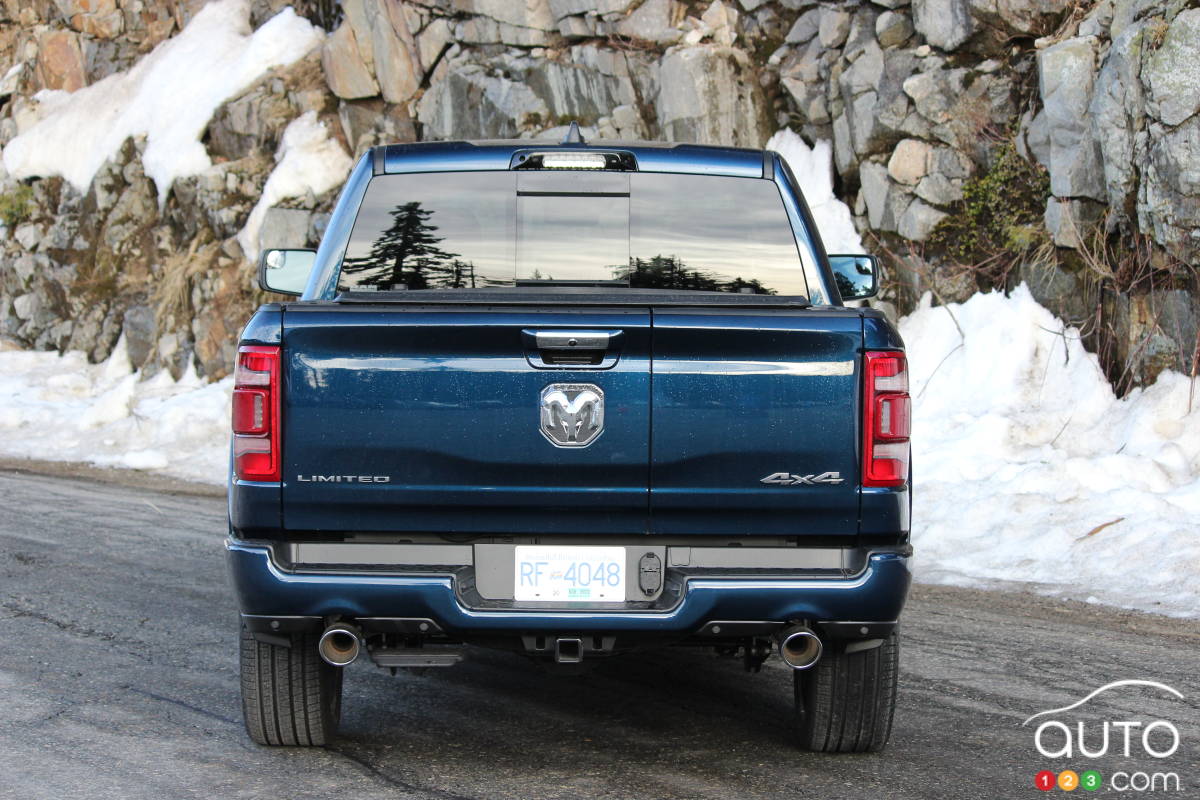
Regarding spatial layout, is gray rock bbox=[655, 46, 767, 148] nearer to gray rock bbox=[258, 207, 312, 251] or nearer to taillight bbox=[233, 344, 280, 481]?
gray rock bbox=[258, 207, 312, 251]

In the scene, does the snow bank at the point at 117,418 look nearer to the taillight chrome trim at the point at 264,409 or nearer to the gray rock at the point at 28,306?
the gray rock at the point at 28,306

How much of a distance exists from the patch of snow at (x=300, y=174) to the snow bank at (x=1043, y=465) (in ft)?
29.8

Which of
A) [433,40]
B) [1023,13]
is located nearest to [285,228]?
[433,40]

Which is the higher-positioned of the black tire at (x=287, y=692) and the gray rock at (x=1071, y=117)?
the gray rock at (x=1071, y=117)

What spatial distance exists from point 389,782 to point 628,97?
535 inches

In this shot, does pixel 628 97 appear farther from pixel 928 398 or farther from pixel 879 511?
pixel 879 511

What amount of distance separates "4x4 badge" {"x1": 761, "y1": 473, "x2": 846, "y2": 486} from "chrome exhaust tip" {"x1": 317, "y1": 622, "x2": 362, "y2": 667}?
1.30 meters

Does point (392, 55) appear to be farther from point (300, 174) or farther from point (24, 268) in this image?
point (24, 268)

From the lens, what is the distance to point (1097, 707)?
17.5 ft

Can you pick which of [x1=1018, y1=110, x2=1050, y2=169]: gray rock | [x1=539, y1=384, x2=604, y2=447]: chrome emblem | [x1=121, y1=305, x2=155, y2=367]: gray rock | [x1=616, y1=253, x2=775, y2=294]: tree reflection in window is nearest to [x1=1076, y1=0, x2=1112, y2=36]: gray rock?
[x1=1018, y1=110, x2=1050, y2=169]: gray rock

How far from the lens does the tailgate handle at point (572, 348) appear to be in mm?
3910

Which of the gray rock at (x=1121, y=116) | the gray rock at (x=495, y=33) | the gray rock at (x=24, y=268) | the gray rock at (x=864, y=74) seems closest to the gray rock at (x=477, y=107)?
the gray rock at (x=495, y=33)

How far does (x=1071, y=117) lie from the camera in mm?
12070

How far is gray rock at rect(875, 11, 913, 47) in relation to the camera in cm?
1446
